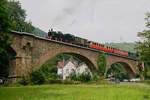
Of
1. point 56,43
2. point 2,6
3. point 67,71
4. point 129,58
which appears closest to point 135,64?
point 129,58

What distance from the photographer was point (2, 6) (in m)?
23.5

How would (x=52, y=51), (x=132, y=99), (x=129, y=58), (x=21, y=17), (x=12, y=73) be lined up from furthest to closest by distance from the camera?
(x=129, y=58) < (x=21, y=17) < (x=52, y=51) < (x=12, y=73) < (x=132, y=99)

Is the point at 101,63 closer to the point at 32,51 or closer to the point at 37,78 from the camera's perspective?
the point at 32,51

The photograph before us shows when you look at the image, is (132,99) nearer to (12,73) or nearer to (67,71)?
(12,73)

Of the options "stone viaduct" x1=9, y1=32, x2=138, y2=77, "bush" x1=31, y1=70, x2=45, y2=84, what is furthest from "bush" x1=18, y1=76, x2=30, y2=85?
"bush" x1=31, y1=70, x2=45, y2=84

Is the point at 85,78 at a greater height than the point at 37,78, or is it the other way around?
the point at 85,78

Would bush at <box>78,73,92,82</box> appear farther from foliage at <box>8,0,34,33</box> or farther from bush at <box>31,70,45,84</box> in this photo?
bush at <box>31,70,45,84</box>

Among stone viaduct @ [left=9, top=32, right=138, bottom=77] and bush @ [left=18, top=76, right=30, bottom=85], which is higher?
stone viaduct @ [left=9, top=32, right=138, bottom=77]

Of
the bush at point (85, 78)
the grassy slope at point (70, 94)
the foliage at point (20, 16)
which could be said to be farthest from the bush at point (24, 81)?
the foliage at point (20, 16)

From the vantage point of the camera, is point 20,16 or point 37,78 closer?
point 37,78

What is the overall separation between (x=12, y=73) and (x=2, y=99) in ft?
67.9

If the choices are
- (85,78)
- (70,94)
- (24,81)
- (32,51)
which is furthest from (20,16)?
(70,94)

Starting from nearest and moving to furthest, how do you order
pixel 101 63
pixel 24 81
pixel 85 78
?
pixel 24 81 → pixel 85 78 → pixel 101 63

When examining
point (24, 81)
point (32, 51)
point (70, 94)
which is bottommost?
point (70, 94)
